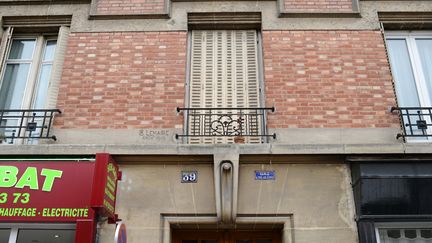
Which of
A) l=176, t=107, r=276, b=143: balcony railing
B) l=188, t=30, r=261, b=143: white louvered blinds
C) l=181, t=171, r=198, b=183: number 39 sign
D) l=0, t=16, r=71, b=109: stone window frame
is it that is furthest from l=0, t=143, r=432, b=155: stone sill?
l=0, t=16, r=71, b=109: stone window frame

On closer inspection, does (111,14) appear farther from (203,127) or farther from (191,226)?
(191,226)

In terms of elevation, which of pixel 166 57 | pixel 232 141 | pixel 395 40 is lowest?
pixel 232 141

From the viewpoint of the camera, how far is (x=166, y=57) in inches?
305

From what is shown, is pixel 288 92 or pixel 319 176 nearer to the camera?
pixel 319 176

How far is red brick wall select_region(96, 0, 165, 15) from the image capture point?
26.7 feet

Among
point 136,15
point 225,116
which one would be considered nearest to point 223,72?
point 225,116

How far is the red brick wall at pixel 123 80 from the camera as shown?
7.25m

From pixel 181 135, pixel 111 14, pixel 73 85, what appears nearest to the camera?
pixel 181 135

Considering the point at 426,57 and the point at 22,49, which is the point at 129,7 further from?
the point at 426,57

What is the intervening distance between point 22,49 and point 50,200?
3.41 metres

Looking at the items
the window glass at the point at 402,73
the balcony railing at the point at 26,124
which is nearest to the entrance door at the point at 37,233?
the balcony railing at the point at 26,124

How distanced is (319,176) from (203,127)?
2.02m

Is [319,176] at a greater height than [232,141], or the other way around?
[232,141]

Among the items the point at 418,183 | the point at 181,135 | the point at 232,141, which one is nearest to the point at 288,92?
the point at 232,141
